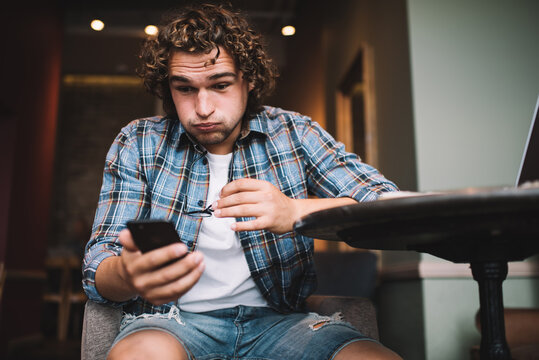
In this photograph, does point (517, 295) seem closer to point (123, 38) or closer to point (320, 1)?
point (320, 1)

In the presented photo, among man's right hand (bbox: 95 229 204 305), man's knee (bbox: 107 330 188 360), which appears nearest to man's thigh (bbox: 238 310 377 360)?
man's knee (bbox: 107 330 188 360)

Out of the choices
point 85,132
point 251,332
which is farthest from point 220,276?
point 85,132

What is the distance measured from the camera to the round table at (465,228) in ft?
2.34

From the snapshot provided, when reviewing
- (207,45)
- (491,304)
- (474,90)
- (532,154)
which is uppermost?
(474,90)

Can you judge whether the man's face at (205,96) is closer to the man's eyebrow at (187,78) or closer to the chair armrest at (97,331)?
the man's eyebrow at (187,78)

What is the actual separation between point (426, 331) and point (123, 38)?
20.9 feet

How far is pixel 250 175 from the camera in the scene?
57.5 inches

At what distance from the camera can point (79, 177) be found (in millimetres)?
9242

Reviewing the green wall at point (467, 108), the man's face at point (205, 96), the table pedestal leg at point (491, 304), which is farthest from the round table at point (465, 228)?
the green wall at point (467, 108)

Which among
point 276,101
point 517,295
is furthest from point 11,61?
point 276,101

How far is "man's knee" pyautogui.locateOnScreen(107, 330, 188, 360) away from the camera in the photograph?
96 cm

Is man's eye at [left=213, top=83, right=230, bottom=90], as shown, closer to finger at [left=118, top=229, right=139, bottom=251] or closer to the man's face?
the man's face

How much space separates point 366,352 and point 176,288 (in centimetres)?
48

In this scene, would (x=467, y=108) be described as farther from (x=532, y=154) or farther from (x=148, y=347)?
(x=148, y=347)
